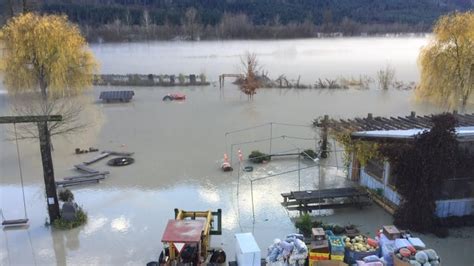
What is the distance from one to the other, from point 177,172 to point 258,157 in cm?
359

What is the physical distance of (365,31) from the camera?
93.1 metres

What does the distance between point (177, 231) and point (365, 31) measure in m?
90.5

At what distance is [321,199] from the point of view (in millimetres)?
14586

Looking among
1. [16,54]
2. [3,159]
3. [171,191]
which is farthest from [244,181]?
[16,54]

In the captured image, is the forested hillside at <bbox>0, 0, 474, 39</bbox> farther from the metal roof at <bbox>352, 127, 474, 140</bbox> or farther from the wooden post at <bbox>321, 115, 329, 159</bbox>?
the metal roof at <bbox>352, 127, 474, 140</bbox>

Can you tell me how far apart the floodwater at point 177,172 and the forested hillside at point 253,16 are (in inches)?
1718

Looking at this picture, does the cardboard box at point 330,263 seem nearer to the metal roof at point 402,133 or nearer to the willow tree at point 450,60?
the metal roof at point 402,133

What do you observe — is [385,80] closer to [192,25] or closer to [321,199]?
[321,199]

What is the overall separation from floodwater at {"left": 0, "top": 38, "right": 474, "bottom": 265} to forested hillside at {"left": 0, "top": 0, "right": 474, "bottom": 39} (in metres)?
43.6

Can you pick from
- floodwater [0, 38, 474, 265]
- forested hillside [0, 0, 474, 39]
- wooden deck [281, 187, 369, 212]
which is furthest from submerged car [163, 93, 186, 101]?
forested hillside [0, 0, 474, 39]

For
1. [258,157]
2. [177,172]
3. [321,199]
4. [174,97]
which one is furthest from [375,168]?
[174,97]

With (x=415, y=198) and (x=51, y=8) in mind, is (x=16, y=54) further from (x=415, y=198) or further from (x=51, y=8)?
(x=51, y=8)

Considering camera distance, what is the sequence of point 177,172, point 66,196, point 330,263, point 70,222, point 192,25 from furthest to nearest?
point 192,25 → point 177,172 → point 66,196 → point 70,222 → point 330,263

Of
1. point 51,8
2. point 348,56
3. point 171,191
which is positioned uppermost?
point 51,8
